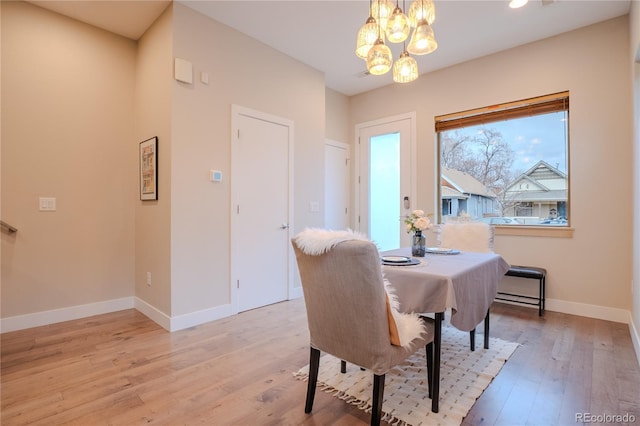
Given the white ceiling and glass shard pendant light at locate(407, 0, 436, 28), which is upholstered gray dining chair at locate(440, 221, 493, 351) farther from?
the white ceiling

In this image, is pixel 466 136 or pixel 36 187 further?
pixel 466 136

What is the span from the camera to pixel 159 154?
10.2 ft

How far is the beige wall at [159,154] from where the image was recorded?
297 cm

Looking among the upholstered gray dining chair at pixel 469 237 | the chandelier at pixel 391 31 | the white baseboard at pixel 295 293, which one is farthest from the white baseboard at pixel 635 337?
the white baseboard at pixel 295 293

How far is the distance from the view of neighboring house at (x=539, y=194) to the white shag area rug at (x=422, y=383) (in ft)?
5.82

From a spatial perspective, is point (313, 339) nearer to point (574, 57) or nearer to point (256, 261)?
point (256, 261)

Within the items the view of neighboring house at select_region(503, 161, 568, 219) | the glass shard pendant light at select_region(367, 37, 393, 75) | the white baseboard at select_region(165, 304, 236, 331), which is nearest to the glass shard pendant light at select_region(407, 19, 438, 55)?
the glass shard pendant light at select_region(367, 37, 393, 75)

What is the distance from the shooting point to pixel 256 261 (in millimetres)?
3590

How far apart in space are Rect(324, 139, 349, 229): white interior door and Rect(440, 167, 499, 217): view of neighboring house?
1515mm

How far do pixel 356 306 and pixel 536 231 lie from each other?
3085 mm

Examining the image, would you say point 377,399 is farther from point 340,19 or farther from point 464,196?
point 464,196

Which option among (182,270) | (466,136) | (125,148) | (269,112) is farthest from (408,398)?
(125,148)

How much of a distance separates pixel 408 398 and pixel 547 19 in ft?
12.1

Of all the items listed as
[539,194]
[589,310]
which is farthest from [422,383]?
[539,194]
